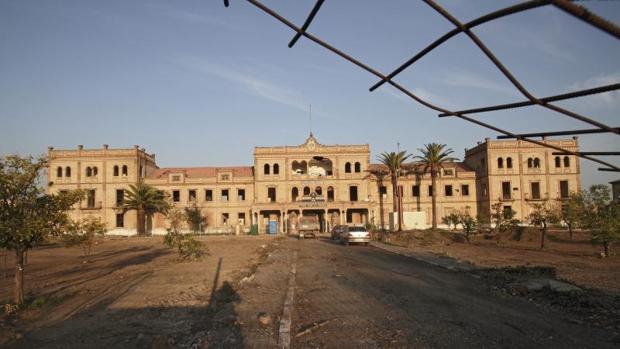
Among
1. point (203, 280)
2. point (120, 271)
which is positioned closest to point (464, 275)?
point (203, 280)

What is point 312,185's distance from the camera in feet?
172

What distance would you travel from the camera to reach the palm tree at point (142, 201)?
157 ft

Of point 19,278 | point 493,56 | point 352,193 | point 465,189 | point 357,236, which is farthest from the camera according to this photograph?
point 465,189

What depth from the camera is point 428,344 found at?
6.89 m

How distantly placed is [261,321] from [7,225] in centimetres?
706

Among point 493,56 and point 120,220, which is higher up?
Answer: point 493,56

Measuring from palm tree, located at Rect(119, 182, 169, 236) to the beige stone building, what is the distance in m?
1.43

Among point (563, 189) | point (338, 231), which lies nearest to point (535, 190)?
point (563, 189)

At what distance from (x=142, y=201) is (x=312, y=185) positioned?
19491mm

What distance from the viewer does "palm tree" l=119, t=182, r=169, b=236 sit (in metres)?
47.9

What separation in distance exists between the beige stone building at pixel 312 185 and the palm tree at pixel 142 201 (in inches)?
56.5

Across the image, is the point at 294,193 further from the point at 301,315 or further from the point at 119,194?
the point at 301,315

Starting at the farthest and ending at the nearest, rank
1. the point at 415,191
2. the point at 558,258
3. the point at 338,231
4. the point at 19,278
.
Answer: the point at 415,191
the point at 338,231
the point at 558,258
the point at 19,278

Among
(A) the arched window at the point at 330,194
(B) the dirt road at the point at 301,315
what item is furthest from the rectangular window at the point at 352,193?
(B) the dirt road at the point at 301,315
